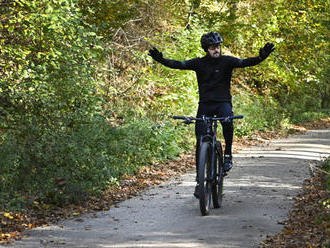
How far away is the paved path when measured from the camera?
21.3ft

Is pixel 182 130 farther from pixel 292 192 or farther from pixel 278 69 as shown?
pixel 278 69

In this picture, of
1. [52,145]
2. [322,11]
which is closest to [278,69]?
[322,11]

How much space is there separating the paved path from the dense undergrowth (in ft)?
3.23

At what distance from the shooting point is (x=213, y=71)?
827cm

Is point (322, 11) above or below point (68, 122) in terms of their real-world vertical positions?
above

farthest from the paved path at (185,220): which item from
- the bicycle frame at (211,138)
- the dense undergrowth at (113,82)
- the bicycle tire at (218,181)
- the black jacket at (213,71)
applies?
the black jacket at (213,71)

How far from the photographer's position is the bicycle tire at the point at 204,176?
7555 millimetres

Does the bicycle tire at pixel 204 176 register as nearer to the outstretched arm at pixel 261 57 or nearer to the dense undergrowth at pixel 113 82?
the outstretched arm at pixel 261 57

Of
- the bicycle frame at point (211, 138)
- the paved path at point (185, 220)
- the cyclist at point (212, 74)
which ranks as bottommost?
the paved path at point (185, 220)

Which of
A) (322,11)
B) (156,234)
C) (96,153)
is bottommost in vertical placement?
(156,234)

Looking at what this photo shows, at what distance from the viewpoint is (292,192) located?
9641mm

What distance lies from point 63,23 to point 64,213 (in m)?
3.70

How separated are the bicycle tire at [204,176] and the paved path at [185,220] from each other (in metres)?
0.19

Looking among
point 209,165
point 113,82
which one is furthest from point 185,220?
point 113,82
